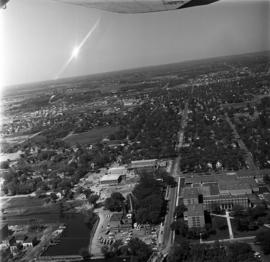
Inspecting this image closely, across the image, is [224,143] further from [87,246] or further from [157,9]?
[157,9]

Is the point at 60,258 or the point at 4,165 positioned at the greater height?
the point at 4,165

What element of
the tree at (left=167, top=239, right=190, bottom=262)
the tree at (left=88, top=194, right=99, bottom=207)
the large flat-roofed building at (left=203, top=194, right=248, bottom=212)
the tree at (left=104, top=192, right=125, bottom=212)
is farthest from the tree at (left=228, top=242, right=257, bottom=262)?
the tree at (left=88, top=194, right=99, bottom=207)

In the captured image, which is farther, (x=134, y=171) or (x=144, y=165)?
(x=144, y=165)

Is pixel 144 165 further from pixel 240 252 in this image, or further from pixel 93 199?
pixel 240 252

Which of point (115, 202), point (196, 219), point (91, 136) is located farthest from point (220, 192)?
point (91, 136)

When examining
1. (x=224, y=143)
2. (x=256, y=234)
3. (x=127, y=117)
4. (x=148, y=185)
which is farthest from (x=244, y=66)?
(x=256, y=234)

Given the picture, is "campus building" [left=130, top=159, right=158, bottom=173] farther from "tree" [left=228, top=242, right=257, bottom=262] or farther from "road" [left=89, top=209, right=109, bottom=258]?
"tree" [left=228, top=242, right=257, bottom=262]

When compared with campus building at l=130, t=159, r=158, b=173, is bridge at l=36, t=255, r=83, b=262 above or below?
below
